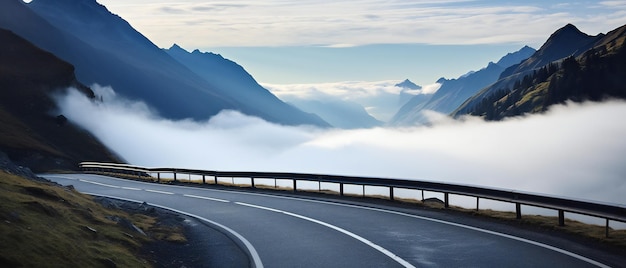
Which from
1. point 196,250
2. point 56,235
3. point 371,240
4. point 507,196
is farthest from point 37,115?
point 56,235

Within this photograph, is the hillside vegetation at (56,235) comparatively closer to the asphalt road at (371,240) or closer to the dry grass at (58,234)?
the dry grass at (58,234)

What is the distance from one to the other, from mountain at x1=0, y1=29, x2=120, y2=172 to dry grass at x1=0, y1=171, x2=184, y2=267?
270ft

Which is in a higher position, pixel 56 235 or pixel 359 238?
pixel 56 235

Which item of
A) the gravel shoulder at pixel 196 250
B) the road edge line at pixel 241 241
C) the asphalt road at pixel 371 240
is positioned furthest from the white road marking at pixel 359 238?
the gravel shoulder at pixel 196 250

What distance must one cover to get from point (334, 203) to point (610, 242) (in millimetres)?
12301

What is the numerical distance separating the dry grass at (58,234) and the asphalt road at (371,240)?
8.60ft

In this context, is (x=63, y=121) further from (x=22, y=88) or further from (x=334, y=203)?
(x=334, y=203)

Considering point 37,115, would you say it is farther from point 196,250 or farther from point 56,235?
point 56,235

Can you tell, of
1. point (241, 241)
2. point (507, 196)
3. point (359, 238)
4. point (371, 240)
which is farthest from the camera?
point (507, 196)

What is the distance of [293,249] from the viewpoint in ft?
47.4

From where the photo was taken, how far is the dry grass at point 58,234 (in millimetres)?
10227

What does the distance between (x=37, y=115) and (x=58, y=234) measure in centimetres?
13575

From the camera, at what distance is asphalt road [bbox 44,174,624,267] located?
12469mm

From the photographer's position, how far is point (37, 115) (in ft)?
450
